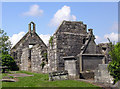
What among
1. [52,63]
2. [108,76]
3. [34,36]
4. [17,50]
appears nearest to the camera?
[108,76]

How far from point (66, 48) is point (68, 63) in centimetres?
265

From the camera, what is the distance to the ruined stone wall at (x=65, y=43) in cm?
1378

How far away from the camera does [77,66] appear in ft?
37.4

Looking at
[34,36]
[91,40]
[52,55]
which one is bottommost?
[52,55]

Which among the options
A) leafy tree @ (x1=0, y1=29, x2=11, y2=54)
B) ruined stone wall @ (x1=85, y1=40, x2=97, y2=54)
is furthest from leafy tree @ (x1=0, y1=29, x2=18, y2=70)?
ruined stone wall @ (x1=85, y1=40, x2=97, y2=54)

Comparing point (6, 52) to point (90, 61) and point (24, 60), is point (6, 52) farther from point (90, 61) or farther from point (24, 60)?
point (90, 61)

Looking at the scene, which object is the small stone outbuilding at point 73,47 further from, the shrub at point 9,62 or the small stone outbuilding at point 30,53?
the shrub at point 9,62

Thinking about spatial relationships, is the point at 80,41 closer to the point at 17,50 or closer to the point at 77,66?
the point at 77,66

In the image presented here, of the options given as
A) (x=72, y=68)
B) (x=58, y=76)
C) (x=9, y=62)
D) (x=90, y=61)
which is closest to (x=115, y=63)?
(x=72, y=68)

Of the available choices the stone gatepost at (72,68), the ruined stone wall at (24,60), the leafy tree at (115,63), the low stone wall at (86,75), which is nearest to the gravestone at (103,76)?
the leafy tree at (115,63)

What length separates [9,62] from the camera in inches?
839

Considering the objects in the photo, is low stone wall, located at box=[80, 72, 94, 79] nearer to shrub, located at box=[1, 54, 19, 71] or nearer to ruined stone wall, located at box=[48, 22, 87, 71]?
ruined stone wall, located at box=[48, 22, 87, 71]

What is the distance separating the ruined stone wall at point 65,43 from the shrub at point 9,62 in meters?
8.28

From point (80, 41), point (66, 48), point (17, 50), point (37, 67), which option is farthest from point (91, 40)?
point (17, 50)
